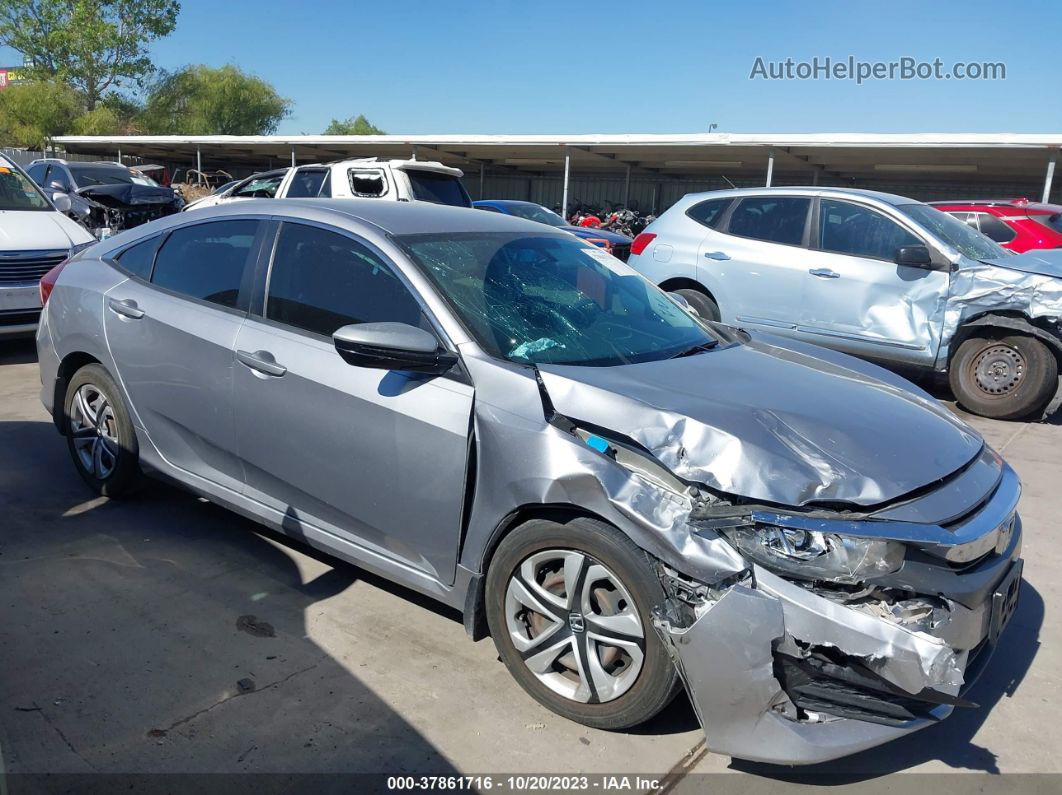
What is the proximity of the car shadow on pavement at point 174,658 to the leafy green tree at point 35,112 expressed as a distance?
48591 millimetres

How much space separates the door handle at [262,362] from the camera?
337cm

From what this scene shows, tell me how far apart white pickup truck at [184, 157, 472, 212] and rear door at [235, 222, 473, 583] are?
21.6 feet

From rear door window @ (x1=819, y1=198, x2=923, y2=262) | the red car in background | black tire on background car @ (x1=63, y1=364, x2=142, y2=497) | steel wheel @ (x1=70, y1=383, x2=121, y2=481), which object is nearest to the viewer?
black tire on background car @ (x1=63, y1=364, x2=142, y2=497)

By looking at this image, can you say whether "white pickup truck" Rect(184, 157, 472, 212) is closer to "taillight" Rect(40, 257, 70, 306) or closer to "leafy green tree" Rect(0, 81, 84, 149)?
"taillight" Rect(40, 257, 70, 306)

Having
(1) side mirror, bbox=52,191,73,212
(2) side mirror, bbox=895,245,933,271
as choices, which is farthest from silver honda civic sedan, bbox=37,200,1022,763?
(1) side mirror, bbox=52,191,73,212

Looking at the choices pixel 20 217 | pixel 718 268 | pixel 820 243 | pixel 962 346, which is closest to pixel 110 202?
pixel 20 217

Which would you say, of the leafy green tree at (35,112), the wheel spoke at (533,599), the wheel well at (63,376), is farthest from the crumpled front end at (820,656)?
the leafy green tree at (35,112)

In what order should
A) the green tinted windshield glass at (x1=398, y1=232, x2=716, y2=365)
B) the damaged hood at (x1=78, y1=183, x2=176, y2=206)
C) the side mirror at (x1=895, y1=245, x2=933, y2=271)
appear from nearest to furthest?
the green tinted windshield glass at (x1=398, y1=232, x2=716, y2=365) → the side mirror at (x1=895, y1=245, x2=933, y2=271) → the damaged hood at (x1=78, y1=183, x2=176, y2=206)

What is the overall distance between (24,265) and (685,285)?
6.21m

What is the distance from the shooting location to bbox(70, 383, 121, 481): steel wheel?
14.1ft

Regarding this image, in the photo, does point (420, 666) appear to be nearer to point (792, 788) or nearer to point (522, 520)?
point (522, 520)

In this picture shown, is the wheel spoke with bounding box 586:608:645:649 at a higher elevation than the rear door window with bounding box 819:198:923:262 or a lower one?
lower

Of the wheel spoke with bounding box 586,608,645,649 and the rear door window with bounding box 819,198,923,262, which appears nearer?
the wheel spoke with bounding box 586,608,645,649

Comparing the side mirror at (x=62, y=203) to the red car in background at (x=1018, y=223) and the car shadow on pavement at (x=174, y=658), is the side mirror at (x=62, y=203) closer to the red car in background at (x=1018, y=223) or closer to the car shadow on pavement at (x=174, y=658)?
the car shadow on pavement at (x=174, y=658)
